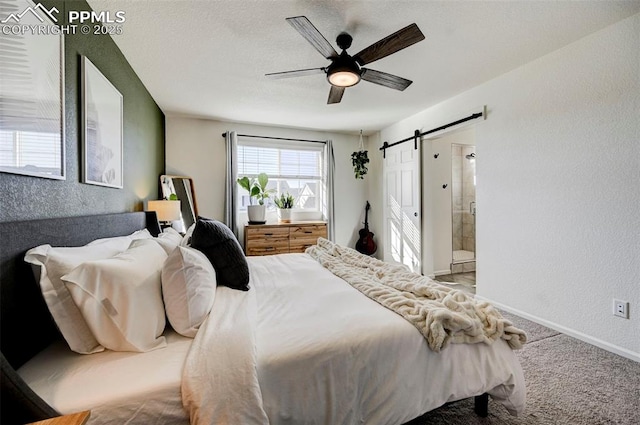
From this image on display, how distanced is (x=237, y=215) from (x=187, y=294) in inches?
125

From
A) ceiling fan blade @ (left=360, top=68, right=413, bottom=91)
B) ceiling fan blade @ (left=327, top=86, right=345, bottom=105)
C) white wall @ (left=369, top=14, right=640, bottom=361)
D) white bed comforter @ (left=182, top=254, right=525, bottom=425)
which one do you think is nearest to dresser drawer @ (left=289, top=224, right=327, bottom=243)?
ceiling fan blade @ (left=327, top=86, right=345, bottom=105)

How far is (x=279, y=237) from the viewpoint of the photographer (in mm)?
4117

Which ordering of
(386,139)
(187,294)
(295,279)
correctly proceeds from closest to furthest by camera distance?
(187,294), (295,279), (386,139)

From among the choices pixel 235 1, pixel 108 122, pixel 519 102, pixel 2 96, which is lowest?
pixel 2 96

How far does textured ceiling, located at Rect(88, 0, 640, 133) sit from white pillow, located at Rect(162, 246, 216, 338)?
1.75 meters

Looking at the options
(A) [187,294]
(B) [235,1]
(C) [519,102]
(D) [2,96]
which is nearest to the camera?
(D) [2,96]

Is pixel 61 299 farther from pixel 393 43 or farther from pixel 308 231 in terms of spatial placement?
pixel 308 231

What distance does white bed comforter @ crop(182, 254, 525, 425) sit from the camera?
859 mm

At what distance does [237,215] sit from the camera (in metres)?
4.21

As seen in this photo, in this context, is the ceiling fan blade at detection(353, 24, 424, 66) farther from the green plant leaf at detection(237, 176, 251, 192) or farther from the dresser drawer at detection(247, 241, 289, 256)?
the dresser drawer at detection(247, 241, 289, 256)

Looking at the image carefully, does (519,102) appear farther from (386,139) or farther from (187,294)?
(187,294)

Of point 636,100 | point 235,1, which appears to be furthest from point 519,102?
point 235,1

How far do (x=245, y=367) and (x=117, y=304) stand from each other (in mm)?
526

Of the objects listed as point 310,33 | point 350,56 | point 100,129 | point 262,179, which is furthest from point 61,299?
point 262,179
